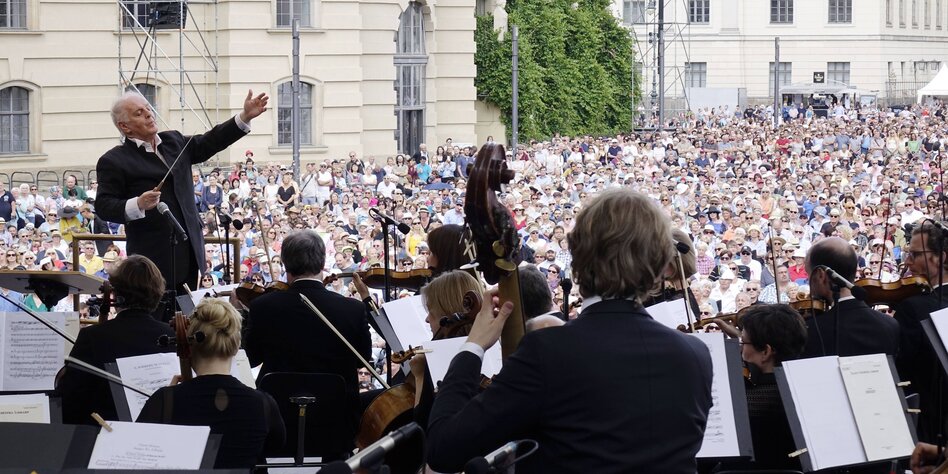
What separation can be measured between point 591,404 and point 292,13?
27632mm

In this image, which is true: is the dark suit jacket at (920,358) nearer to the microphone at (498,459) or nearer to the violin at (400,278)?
the violin at (400,278)

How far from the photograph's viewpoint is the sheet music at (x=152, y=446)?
4.45 metres

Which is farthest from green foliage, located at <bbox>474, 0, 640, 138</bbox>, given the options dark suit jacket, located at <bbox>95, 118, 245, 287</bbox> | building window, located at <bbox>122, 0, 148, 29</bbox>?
dark suit jacket, located at <bbox>95, 118, 245, 287</bbox>

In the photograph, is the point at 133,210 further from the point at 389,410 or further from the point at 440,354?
the point at 440,354

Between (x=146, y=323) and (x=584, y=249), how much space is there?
303 centimetres

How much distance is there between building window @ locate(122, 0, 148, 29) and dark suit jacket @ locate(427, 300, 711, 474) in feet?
77.6

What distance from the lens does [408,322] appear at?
20.5ft

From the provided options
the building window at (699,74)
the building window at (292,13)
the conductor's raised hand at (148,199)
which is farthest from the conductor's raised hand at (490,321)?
the building window at (699,74)

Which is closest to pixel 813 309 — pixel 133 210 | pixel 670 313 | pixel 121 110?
pixel 670 313

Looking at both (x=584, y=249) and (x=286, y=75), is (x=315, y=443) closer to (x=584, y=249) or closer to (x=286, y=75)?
(x=584, y=249)

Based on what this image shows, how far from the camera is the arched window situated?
3406cm

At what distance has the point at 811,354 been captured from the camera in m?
6.18

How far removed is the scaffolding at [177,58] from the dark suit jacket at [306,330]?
20.5m

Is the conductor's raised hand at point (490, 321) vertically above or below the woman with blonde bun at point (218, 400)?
above
